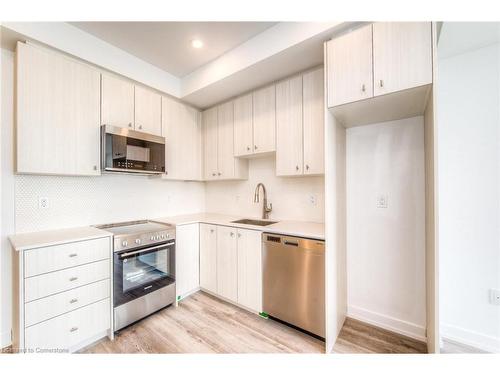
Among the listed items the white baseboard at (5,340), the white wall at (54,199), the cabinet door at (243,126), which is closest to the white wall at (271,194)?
the cabinet door at (243,126)

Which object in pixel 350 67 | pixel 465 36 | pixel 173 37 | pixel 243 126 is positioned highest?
pixel 173 37

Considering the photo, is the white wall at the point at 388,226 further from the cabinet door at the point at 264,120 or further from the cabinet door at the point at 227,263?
the cabinet door at the point at 227,263

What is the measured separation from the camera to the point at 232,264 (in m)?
2.30

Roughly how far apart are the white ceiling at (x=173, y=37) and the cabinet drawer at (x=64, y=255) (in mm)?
1837

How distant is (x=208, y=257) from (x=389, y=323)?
1.88 m

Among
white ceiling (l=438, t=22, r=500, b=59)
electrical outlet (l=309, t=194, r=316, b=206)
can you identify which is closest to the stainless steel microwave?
electrical outlet (l=309, t=194, r=316, b=206)

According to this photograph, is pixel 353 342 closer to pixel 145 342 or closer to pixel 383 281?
pixel 383 281

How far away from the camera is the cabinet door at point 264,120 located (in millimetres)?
2338

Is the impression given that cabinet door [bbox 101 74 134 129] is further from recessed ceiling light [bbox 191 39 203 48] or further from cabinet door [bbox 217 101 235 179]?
cabinet door [bbox 217 101 235 179]

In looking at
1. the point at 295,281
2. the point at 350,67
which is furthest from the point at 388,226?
the point at 350,67

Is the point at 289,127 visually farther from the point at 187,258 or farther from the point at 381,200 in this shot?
the point at 187,258

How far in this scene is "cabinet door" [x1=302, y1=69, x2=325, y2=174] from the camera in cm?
201

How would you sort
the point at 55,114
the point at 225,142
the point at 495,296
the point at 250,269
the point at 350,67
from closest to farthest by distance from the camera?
the point at 350,67
the point at 495,296
the point at 55,114
the point at 250,269
the point at 225,142
